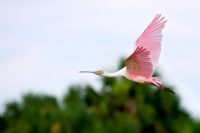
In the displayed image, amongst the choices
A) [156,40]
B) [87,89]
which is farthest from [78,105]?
[156,40]

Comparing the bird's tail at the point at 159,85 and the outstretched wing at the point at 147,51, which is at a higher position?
the outstretched wing at the point at 147,51

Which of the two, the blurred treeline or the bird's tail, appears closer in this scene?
the bird's tail

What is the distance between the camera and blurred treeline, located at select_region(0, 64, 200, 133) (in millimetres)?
37906

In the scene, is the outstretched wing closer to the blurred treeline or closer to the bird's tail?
the bird's tail

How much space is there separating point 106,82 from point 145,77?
71.4 ft

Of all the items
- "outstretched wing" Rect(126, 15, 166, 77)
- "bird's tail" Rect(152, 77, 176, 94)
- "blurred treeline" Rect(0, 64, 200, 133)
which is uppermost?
"outstretched wing" Rect(126, 15, 166, 77)

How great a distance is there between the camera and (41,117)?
3909cm

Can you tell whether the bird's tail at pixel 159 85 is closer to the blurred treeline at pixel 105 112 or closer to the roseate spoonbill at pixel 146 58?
the roseate spoonbill at pixel 146 58

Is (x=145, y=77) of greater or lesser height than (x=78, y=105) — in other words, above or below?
above

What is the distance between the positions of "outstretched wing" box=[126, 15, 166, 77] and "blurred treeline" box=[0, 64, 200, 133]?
19.4 m

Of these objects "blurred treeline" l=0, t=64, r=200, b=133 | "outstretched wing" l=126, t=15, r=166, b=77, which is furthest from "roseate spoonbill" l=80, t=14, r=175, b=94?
"blurred treeline" l=0, t=64, r=200, b=133

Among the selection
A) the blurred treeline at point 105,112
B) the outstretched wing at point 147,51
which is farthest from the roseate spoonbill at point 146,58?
the blurred treeline at point 105,112

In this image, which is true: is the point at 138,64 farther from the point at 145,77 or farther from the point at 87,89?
the point at 87,89

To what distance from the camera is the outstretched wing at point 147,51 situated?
16381 millimetres
